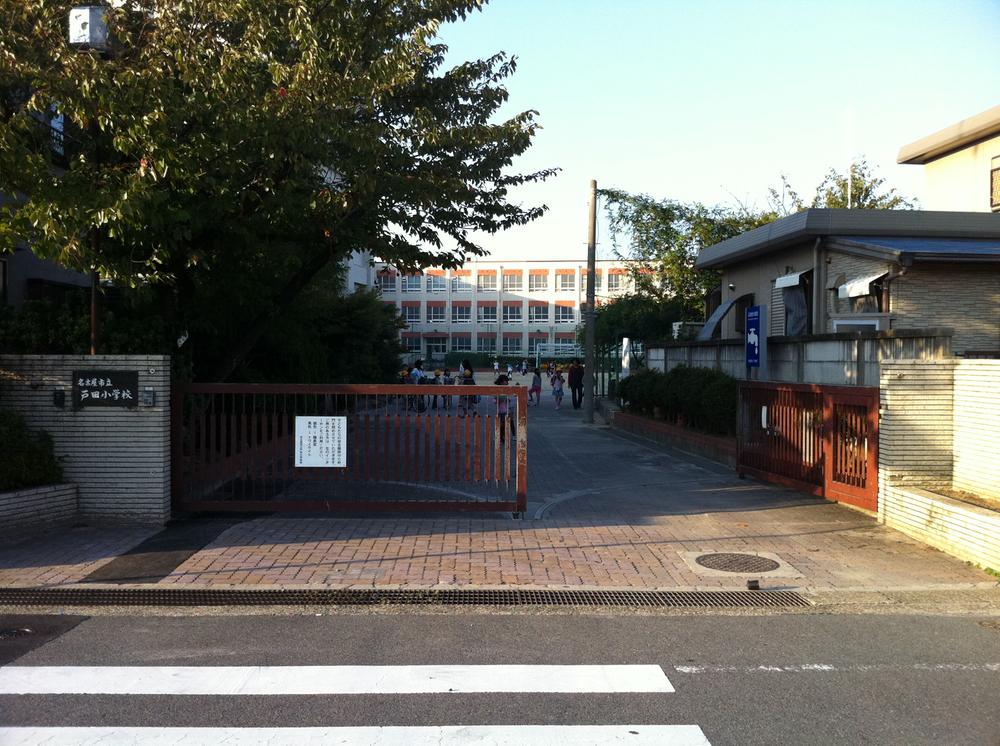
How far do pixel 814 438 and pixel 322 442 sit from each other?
665cm

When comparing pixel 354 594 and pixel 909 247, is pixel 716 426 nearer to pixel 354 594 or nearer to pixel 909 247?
pixel 909 247

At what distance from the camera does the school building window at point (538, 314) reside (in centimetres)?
8775

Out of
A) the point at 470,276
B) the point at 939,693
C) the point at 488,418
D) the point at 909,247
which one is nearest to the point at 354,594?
the point at 488,418

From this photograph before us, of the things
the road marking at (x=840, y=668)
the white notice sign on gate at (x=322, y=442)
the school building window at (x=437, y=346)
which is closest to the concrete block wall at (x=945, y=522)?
the road marking at (x=840, y=668)

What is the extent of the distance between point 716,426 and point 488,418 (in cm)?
857

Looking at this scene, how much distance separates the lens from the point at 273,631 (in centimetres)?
653

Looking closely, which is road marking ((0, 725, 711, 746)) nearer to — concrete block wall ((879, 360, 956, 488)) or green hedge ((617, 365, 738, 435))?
concrete block wall ((879, 360, 956, 488))

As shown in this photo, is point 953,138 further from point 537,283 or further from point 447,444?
point 537,283

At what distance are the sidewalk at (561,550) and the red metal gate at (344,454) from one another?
0.39 m

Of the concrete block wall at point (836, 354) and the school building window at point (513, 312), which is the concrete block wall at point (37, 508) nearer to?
the concrete block wall at point (836, 354)

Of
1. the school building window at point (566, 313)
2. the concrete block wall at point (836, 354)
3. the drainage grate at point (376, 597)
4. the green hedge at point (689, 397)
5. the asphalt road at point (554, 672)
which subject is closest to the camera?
the asphalt road at point (554, 672)

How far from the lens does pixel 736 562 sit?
8672mm

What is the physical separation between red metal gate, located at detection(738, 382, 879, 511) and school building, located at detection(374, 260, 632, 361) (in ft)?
238

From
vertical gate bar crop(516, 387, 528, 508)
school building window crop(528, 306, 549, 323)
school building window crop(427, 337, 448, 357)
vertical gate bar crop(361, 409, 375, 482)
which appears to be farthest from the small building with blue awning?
school building window crop(427, 337, 448, 357)
